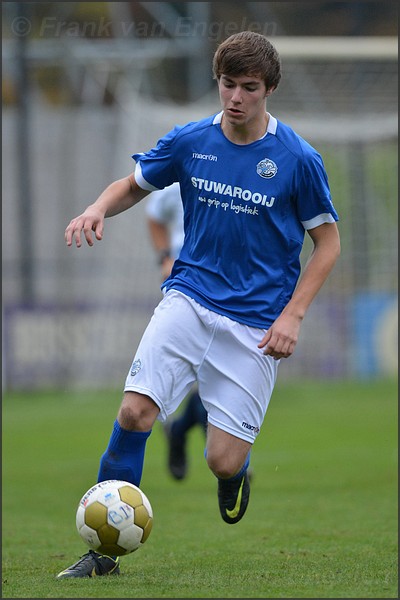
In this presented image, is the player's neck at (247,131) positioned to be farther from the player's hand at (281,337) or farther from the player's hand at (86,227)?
the player's hand at (281,337)

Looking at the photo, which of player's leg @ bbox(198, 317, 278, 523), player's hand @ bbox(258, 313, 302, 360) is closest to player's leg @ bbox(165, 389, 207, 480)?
player's leg @ bbox(198, 317, 278, 523)

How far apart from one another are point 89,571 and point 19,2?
48.4 feet

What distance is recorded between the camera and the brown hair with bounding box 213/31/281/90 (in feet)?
15.6

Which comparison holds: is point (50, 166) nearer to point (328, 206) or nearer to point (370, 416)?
point (370, 416)

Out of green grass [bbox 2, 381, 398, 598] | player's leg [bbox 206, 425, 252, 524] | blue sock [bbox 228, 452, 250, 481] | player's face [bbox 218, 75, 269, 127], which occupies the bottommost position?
green grass [bbox 2, 381, 398, 598]

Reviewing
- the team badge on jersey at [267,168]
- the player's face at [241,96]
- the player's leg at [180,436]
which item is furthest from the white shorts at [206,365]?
the player's leg at [180,436]

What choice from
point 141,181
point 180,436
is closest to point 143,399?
point 141,181

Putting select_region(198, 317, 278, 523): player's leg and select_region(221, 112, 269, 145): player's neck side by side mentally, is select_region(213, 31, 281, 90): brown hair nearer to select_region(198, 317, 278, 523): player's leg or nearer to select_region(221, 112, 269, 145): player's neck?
select_region(221, 112, 269, 145): player's neck

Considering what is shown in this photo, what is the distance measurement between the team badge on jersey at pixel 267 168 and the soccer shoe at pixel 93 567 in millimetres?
1824

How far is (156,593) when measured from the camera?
13.9 ft

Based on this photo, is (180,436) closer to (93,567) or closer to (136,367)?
(136,367)

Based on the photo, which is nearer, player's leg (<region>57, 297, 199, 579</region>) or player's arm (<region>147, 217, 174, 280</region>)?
player's leg (<region>57, 297, 199, 579</region>)

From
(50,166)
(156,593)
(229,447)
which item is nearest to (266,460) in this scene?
(229,447)

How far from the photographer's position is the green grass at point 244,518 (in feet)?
14.9
